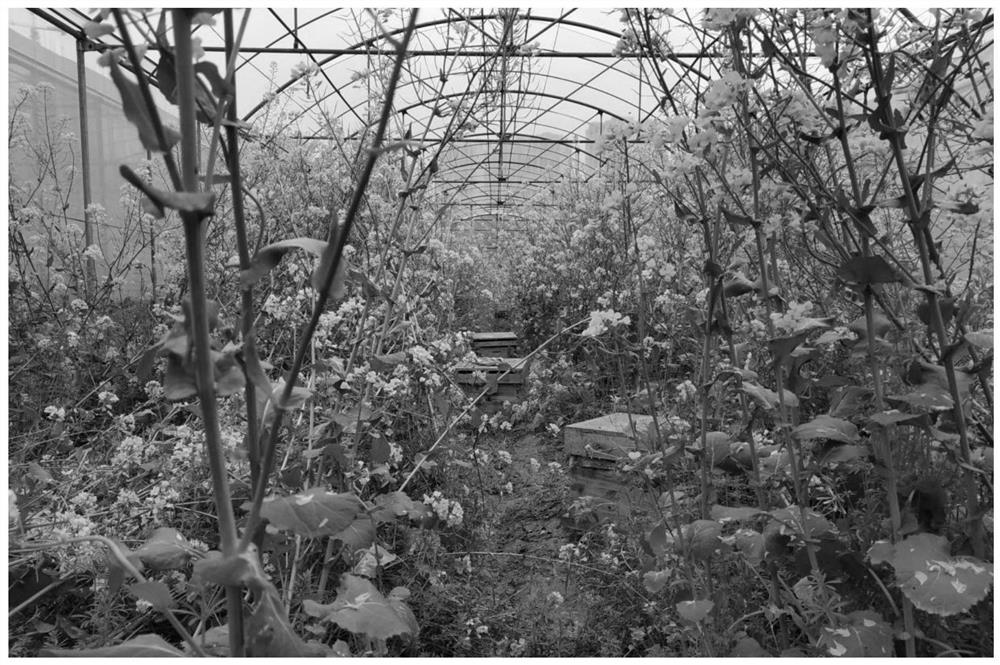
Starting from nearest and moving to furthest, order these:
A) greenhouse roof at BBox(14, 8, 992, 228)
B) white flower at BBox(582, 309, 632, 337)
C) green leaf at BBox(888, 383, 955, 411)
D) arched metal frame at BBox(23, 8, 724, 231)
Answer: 1. green leaf at BBox(888, 383, 955, 411)
2. white flower at BBox(582, 309, 632, 337)
3. greenhouse roof at BBox(14, 8, 992, 228)
4. arched metal frame at BBox(23, 8, 724, 231)

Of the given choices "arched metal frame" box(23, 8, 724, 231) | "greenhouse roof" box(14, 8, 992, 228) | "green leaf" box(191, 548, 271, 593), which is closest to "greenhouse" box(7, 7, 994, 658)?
"green leaf" box(191, 548, 271, 593)

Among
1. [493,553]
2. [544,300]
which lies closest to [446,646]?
[493,553]

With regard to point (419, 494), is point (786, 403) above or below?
A: above

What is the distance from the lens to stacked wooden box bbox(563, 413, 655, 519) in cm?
280

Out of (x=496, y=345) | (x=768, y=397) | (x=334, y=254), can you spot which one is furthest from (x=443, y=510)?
(x=496, y=345)

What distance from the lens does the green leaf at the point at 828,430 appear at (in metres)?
1.38

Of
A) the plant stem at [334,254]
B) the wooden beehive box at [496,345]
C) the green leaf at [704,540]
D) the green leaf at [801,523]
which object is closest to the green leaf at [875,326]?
the green leaf at [801,523]

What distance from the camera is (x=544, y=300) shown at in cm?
752

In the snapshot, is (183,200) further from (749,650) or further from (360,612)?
(749,650)

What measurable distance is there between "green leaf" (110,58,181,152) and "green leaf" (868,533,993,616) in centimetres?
135

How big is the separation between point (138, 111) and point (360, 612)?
2.37ft

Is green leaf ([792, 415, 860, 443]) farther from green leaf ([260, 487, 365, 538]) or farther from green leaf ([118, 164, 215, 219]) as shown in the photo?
green leaf ([118, 164, 215, 219])

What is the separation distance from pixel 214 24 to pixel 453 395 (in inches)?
107

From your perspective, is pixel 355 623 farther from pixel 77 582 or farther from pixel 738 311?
pixel 738 311
